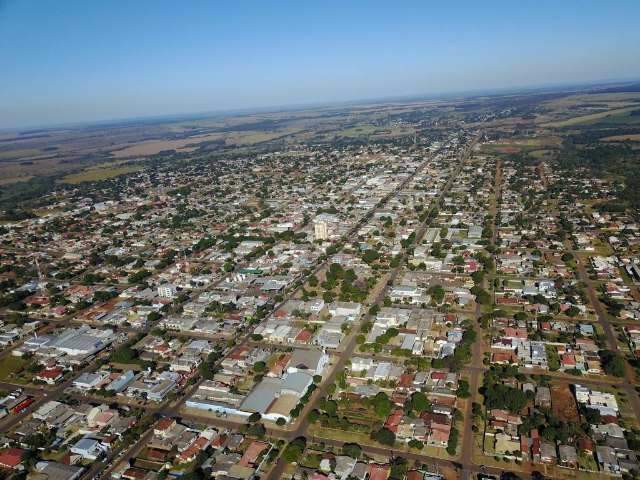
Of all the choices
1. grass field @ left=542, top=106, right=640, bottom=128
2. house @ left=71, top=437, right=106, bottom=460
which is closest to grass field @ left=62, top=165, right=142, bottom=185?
house @ left=71, top=437, right=106, bottom=460

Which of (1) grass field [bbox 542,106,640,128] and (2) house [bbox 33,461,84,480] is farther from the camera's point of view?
(1) grass field [bbox 542,106,640,128]

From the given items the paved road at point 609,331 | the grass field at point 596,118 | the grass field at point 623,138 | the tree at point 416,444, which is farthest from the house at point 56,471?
the grass field at point 596,118

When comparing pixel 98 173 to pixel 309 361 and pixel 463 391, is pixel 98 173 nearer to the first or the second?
pixel 309 361

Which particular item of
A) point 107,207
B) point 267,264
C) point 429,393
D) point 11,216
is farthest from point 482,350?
point 11,216

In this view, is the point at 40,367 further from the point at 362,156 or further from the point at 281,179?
the point at 362,156

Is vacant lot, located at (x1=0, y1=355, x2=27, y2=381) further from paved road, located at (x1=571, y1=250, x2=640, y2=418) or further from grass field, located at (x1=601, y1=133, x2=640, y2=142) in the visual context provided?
grass field, located at (x1=601, y1=133, x2=640, y2=142)

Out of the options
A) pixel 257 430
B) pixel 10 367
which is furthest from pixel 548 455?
pixel 10 367
